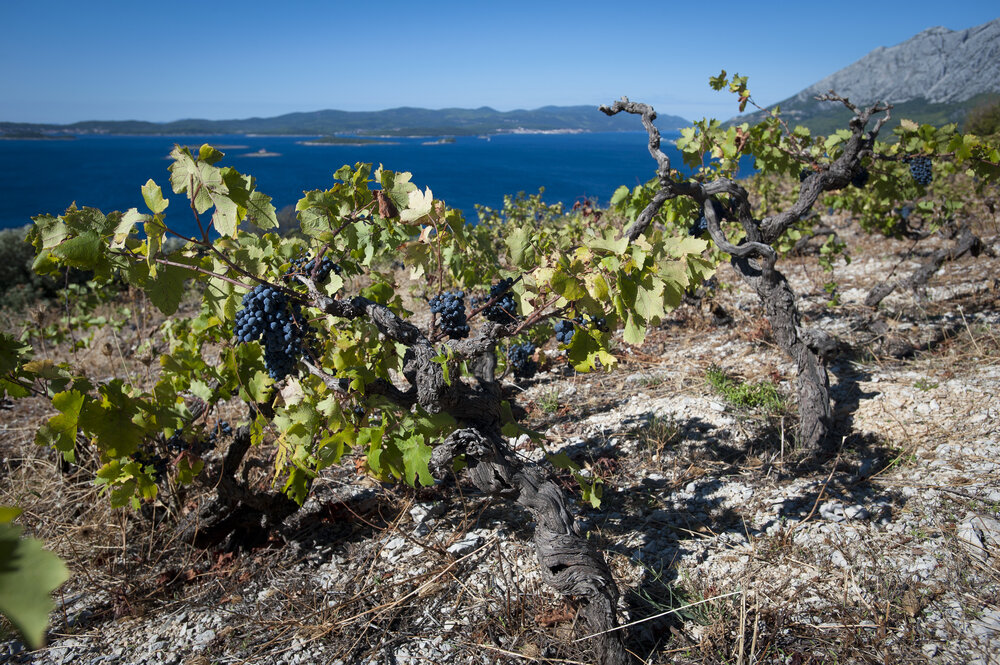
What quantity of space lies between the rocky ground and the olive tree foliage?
20.4 inches

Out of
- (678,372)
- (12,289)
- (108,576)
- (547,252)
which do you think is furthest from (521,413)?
(12,289)

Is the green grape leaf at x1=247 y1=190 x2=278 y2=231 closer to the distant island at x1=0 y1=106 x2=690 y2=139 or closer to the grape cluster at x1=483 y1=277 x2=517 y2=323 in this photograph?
the grape cluster at x1=483 y1=277 x2=517 y2=323

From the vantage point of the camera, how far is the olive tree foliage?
3277mm

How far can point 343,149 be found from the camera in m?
66.3

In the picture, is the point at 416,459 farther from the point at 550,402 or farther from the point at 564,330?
the point at 550,402

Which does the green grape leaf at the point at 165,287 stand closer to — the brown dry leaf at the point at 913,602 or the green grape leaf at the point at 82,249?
the green grape leaf at the point at 82,249

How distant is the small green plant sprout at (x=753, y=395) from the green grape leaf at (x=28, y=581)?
3989mm

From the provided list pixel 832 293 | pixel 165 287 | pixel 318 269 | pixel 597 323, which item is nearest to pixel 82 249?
pixel 165 287

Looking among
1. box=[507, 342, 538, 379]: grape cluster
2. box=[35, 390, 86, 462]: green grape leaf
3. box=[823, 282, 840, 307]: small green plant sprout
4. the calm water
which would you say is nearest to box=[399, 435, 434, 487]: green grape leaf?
box=[35, 390, 86, 462]: green grape leaf

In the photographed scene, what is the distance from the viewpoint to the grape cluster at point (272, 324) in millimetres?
2041

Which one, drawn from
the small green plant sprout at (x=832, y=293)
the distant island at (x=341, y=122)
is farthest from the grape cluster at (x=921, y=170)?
the distant island at (x=341, y=122)

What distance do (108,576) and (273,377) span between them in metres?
1.58

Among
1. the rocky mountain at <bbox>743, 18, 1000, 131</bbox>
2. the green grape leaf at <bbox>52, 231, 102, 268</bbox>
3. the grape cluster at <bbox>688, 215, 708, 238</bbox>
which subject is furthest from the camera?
the rocky mountain at <bbox>743, 18, 1000, 131</bbox>

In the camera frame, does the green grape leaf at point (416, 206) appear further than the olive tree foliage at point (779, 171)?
No
